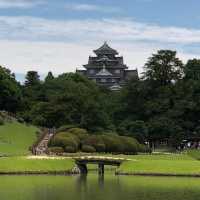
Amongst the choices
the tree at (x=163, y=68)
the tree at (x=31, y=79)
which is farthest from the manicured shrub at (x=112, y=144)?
the tree at (x=31, y=79)

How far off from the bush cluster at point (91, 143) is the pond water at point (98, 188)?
1816 cm

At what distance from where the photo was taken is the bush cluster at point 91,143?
78.9 meters

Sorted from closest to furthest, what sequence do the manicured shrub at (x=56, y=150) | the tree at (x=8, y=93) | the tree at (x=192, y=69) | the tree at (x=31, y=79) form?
the manicured shrub at (x=56, y=150) < the tree at (x=8, y=93) < the tree at (x=192, y=69) < the tree at (x=31, y=79)

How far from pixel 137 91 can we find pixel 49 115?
67.1 ft

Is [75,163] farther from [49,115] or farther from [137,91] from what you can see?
[137,91]

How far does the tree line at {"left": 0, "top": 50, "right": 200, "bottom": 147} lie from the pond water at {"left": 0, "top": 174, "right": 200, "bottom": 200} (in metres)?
34.1

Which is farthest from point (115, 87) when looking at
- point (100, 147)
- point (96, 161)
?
point (96, 161)

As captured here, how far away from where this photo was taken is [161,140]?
10481 cm

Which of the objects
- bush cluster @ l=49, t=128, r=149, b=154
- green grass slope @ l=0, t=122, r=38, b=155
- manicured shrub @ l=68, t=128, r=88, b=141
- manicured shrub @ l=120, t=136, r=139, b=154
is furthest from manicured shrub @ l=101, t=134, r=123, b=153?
green grass slope @ l=0, t=122, r=38, b=155

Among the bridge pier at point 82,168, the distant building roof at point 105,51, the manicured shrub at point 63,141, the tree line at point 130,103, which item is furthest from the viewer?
the distant building roof at point 105,51

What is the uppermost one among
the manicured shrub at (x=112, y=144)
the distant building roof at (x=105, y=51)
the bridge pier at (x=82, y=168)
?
the distant building roof at (x=105, y=51)

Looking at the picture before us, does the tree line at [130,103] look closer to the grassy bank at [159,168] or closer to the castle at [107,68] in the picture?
the grassy bank at [159,168]

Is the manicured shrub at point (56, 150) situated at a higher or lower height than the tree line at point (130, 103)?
lower

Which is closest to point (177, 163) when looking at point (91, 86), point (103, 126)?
point (103, 126)
